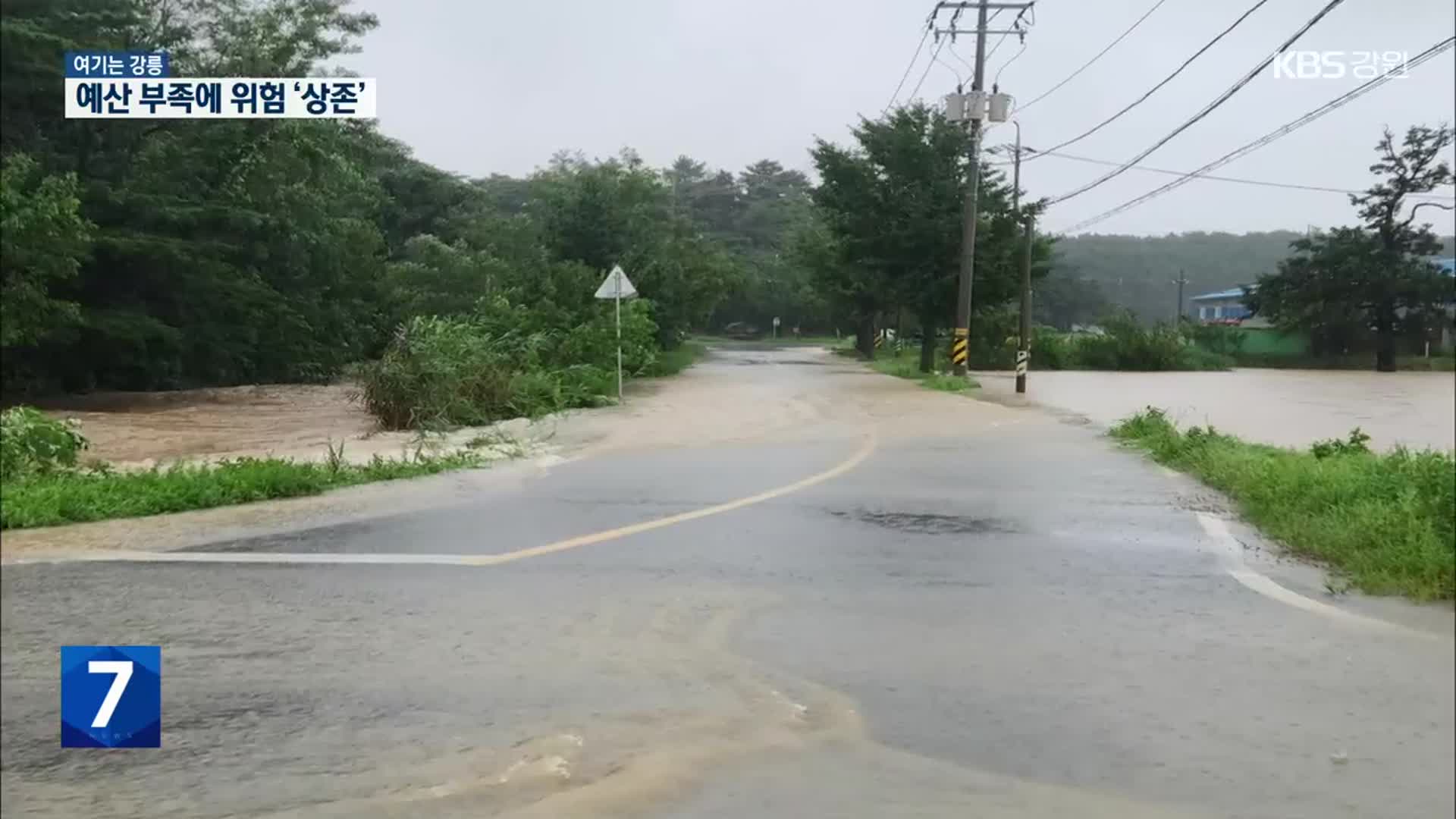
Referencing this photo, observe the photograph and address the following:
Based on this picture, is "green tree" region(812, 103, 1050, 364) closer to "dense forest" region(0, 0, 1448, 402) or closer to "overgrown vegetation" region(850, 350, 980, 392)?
"overgrown vegetation" region(850, 350, 980, 392)

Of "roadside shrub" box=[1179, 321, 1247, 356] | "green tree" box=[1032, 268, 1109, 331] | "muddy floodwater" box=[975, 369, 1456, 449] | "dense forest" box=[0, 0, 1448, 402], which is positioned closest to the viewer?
"dense forest" box=[0, 0, 1448, 402]

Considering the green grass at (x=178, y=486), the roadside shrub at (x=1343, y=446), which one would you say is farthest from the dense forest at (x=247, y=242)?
the roadside shrub at (x=1343, y=446)

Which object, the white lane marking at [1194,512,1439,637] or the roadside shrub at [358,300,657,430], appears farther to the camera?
the roadside shrub at [358,300,657,430]

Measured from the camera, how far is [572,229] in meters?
22.2

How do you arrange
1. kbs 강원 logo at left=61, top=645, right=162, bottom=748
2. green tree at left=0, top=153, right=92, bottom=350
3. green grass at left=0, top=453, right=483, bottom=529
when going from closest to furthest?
kbs 강원 logo at left=61, top=645, right=162, bottom=748 → green tree at left=0, top=153, right=92, bottom=350 → green grass at left=0, top=453, right=483, bottom=529

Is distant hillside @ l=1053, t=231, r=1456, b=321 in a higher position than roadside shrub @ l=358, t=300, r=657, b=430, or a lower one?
higher

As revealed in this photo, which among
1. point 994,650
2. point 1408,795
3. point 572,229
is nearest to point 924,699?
point 994,650

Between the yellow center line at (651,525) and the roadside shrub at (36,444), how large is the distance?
1850 millimetres

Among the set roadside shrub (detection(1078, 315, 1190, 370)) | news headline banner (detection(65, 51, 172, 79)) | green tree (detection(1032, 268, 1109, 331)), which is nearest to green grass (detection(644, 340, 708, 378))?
green tree (detection(1032, 268, 1109, 331))

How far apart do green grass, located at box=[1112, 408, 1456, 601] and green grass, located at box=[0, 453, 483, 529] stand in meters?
5.15

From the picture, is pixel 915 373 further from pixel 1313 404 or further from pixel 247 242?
pixel 247 242

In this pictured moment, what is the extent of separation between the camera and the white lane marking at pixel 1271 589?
4.52 m

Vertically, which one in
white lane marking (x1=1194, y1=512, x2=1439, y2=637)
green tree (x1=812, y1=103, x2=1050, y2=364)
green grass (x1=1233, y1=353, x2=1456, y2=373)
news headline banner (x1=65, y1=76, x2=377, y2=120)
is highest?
green tree (x1=812, y1=103, x2=1050, y2=364)

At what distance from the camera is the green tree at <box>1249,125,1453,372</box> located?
10.6 ft
